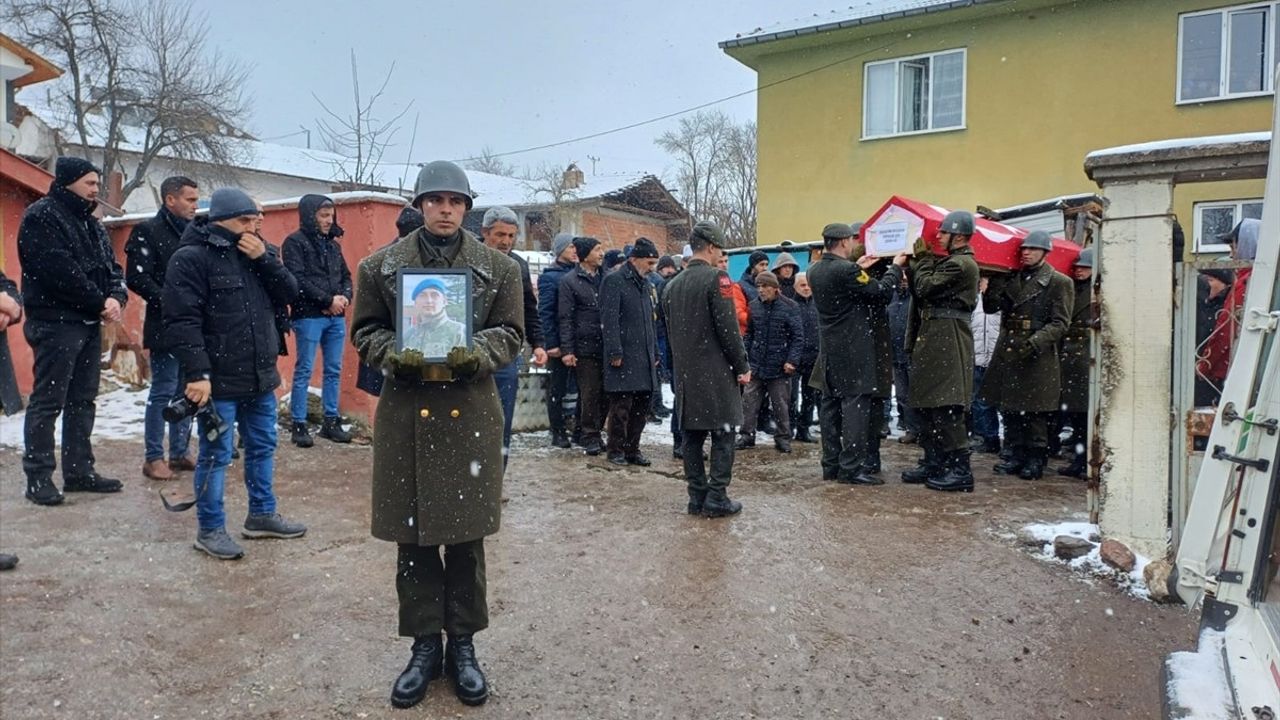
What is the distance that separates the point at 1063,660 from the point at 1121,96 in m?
13.3

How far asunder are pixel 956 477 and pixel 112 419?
312 inches

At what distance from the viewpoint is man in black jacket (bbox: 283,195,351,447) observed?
7191 mm

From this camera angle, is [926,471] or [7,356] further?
[926,471]

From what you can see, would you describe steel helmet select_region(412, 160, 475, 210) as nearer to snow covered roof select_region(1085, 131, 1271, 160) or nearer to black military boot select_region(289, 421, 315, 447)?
snow covered roof select_region(1085, 131, 1271, 160)

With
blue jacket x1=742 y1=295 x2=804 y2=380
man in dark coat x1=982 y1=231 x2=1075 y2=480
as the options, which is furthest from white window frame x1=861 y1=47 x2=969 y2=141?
man in dark coat x1=982 y1=231 x2=1075 y2=480

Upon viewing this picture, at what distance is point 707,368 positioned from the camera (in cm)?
588

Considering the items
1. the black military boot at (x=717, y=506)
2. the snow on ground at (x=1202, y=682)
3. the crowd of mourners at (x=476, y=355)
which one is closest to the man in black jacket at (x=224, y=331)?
the crowd of mourners at (x=476, y=355)

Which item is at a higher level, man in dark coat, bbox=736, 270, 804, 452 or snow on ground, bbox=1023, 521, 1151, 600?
man in dark coat, bbox=736, 270, 804, 452

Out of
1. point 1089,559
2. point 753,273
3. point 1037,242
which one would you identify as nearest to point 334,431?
point 753,273

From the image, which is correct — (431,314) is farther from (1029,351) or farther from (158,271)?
(1029,351)

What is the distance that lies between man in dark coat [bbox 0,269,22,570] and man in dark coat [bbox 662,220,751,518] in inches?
149

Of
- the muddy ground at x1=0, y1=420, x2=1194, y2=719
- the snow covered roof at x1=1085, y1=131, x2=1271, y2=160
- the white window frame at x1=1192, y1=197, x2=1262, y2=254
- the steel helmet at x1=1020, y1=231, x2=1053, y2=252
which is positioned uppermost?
the white window frame at x1=1192, y1=197, x2=1262, y2=254

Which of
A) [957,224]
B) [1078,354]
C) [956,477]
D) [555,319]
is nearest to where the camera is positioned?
[957,224]

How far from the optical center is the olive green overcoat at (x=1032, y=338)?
6.96 m
